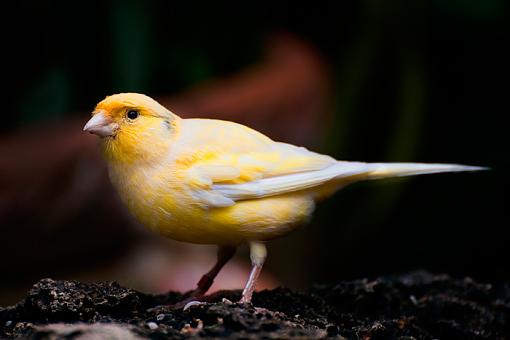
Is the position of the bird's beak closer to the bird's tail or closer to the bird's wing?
the bird's wing

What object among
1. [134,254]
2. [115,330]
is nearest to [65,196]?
[134,254]

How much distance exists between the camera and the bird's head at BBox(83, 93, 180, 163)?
2.28 metres

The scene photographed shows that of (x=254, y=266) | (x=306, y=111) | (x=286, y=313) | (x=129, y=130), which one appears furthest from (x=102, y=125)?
(x=306, y=111)

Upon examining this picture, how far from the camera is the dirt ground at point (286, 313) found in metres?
1.80

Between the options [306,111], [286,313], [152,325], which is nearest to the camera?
[152,325]

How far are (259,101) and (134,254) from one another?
1218 mm

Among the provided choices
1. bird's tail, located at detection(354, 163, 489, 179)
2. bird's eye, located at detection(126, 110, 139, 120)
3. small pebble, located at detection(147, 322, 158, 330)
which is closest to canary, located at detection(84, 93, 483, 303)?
bird's eye, located at detection(126, 110, 139, 120)

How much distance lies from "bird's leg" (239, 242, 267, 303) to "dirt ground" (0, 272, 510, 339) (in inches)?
2.6

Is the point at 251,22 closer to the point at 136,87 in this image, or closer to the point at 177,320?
the point at 136,87

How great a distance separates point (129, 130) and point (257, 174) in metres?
0.39

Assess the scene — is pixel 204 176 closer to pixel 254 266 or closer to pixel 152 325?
pixel 254 266

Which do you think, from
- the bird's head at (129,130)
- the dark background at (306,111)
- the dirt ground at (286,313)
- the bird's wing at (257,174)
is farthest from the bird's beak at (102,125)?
the dark background at (306,111)

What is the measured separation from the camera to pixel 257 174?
2.34 metres

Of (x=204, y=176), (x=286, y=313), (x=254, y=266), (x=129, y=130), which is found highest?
(x=129, y=130)
